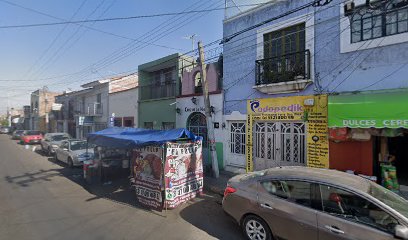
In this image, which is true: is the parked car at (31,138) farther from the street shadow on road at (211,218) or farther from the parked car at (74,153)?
the street shadow on road at (211,218)

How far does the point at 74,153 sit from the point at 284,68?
10.9 metres

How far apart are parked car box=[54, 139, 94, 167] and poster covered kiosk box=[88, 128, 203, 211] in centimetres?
529

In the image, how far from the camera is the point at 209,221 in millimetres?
5984

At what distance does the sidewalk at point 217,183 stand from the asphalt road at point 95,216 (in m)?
0.75

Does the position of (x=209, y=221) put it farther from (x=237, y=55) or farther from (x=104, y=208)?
(x=237, y=55)

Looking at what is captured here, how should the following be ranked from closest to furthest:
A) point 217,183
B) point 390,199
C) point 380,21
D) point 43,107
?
point 390,199 < point 380,21 < point 217,183 < point 43,107

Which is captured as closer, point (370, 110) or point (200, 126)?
point (370, 110)

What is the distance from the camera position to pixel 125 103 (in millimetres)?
18203

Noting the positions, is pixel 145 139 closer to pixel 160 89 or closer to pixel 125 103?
pixel 160 89

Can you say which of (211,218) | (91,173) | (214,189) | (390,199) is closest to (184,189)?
(211,218)

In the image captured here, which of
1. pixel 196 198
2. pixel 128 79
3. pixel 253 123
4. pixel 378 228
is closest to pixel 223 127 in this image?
pixel 253 123

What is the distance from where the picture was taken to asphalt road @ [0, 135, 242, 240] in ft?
17.4

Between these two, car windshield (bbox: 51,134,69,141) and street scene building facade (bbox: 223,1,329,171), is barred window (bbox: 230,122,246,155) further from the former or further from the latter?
car windshield (bbox: 51,134,69,141)

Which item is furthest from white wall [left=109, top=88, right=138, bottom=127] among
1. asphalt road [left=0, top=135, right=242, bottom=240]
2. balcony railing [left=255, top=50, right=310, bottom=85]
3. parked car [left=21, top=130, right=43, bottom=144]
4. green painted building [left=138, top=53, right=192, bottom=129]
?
parked car [left=21, top=130, right=43, bottom=144]
